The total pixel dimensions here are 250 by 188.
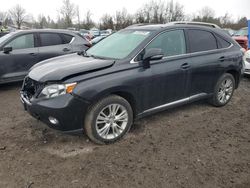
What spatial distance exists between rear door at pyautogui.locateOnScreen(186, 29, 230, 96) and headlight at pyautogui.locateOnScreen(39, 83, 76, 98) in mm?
2221

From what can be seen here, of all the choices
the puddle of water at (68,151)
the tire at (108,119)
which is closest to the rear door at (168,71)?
the tire at (108,119)

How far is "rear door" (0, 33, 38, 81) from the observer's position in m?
6.30

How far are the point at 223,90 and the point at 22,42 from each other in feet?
17.0

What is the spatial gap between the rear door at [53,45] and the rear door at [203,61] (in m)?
3.94

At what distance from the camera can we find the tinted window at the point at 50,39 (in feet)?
22.7

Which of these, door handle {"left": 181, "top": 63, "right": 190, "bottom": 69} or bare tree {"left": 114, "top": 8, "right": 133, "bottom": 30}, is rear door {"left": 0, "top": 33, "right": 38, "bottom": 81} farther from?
bare tree {"left": 114, "top": 8, "right": 133, "bottom": 30}

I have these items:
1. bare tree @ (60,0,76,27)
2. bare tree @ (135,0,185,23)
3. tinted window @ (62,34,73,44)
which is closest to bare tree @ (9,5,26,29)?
bare tree @ (60,0,76,27)

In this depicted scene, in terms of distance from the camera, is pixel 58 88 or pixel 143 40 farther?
pixel 143 40

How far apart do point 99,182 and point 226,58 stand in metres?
3.64

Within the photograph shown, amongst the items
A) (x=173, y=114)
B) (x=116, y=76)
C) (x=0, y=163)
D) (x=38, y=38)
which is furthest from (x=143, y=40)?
(x=38, y=38)

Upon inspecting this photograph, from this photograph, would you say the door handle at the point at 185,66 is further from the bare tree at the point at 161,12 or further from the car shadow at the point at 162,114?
the bare tree at the point at 161,12

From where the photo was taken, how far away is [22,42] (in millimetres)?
6602

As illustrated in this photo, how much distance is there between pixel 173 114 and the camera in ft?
16.1

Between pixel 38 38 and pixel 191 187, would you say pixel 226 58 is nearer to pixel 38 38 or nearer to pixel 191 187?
pixel 191 187
